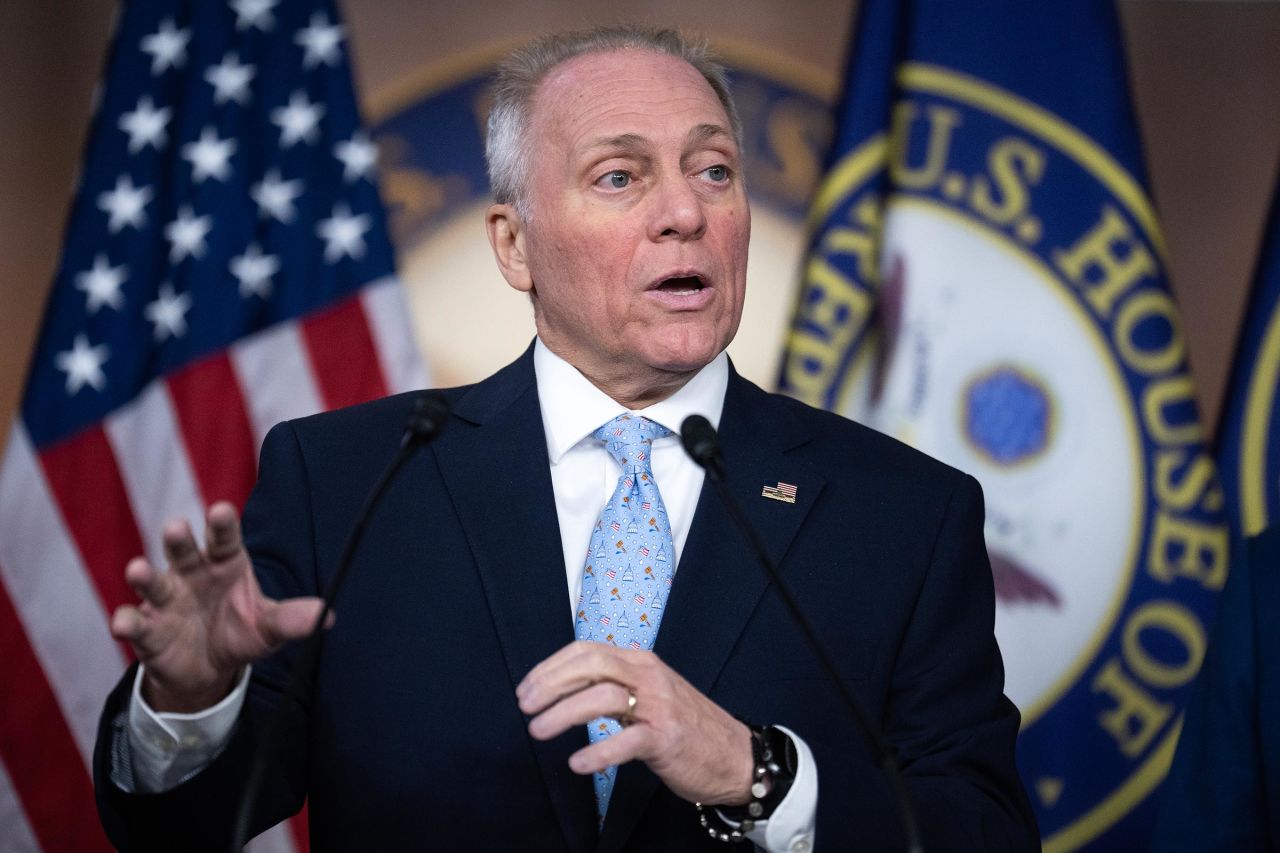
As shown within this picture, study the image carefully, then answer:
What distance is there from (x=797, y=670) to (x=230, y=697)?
25.7 inches

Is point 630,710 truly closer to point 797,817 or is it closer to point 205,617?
point 797,817

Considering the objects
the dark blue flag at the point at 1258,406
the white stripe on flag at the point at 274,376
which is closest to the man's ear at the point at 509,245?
the white stripe on flag at the point at 274,376

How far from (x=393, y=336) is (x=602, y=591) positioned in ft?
5.25

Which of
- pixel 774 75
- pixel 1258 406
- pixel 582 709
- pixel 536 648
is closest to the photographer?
pixel 582 709

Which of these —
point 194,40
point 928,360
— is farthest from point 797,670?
point 194,40

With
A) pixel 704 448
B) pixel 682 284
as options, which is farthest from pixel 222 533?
pixel 682 284

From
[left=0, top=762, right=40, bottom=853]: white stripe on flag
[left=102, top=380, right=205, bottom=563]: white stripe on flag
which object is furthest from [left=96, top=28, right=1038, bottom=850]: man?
[left=0, top=762, right=40, bottom=853]: white stripe on flag

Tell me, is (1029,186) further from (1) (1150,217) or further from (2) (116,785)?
(2) (116,785)

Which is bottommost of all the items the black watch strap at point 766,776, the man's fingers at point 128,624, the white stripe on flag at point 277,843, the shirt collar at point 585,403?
the white stripe on flag at point 277,843

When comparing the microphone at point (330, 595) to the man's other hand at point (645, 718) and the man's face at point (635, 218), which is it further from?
the man's face at point (635, 218)

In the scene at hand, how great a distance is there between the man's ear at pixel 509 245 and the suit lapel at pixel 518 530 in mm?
155

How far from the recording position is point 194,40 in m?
3.21

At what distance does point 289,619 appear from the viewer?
1306mm

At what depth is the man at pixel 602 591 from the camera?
1.42 metres
